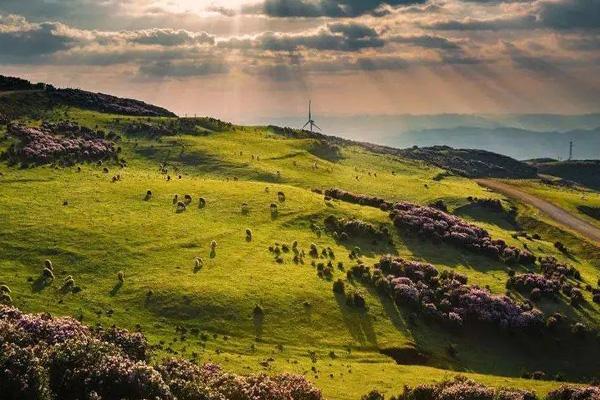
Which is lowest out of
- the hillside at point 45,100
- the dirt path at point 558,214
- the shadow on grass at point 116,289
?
the dirt path at point 558,214

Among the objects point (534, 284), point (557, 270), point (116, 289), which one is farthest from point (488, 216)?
point (116, 289)

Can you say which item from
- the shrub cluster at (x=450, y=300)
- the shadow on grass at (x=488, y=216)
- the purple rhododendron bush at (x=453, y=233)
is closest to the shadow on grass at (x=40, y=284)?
the shrub cluster at (x=450, y=300)

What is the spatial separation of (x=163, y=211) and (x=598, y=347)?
4503cm

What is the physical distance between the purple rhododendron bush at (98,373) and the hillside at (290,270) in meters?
3.66

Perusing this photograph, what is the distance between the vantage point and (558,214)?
110125 mm

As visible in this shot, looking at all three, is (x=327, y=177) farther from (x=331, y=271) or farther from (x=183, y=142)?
(x=331, y=271)

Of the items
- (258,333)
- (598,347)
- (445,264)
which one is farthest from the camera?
(445,264)

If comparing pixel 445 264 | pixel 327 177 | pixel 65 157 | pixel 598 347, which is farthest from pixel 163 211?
pixel 598 347

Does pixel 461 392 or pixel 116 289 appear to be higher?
pixel 116 289

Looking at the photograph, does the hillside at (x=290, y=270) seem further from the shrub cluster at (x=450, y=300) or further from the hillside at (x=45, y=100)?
the hillside at (x=45, y=100)

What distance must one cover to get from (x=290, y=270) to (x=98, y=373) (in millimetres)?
28450

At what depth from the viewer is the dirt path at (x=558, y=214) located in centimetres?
9950

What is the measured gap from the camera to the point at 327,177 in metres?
101

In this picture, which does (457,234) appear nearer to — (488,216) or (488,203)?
(488,216)
